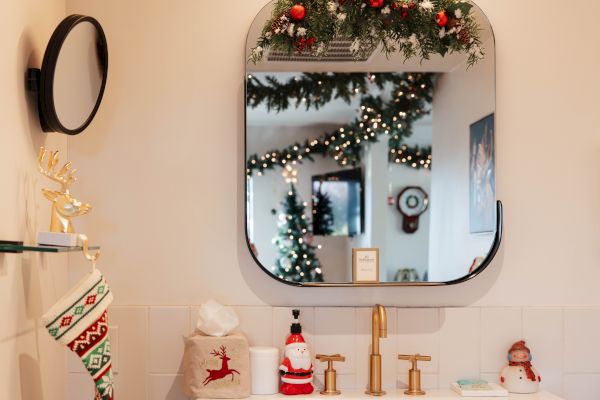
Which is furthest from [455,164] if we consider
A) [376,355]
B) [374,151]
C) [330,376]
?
[330,376]

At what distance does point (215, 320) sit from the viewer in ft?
7.54

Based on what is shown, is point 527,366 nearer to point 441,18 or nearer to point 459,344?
point 459,344

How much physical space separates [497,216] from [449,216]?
0.14m

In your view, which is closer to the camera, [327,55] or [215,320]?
[215,320]

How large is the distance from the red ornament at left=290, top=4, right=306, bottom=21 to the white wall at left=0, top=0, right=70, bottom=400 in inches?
27.3

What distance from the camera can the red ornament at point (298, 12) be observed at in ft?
7.66

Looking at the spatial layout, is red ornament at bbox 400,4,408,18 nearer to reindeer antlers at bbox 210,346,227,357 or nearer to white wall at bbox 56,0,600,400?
white wall at bbox 56,0,600,400

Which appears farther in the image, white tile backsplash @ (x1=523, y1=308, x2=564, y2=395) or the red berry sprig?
white tile backsplash @ (x1=523, y1=308, x2=564, y2=395)

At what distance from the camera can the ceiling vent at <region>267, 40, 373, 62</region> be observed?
7.89 ft

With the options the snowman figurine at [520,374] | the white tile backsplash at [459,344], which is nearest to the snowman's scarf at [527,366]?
the snowman figurine at [520,374]

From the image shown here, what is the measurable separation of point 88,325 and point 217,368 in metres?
0.44

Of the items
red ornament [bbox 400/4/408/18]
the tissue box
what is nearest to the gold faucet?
the tissue box

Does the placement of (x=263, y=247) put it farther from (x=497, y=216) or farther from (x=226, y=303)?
(x=497, y=216)

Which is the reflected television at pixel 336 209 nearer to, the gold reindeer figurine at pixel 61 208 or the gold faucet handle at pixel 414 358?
the gold faucet handle at pixel 414 358
